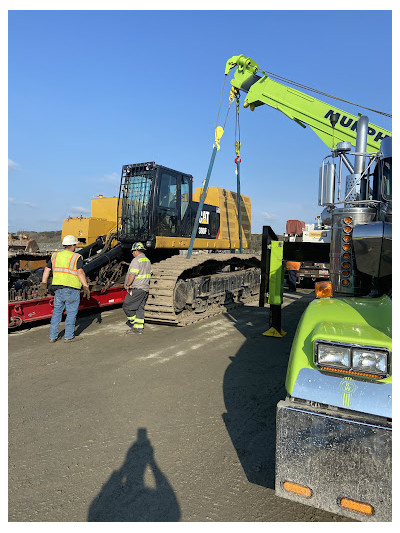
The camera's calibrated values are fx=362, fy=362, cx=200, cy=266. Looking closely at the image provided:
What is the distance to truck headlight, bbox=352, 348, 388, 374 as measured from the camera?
191 centimetres

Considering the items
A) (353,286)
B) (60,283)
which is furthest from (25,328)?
(353,286)

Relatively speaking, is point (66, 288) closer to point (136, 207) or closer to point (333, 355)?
point (136, 207)

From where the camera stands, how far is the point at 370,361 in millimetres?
1938

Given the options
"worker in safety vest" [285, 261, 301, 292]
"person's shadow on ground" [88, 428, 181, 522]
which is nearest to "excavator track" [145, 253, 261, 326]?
"worker in safety vest" [285, 261, 301, 292]

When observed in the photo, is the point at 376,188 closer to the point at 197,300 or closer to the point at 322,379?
the point at 322,379

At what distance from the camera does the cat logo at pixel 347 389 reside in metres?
1.95

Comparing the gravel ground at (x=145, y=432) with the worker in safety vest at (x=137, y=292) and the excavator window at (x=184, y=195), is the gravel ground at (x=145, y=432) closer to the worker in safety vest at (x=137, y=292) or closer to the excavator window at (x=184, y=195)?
the worker in safety vest at (x=137, y=292)

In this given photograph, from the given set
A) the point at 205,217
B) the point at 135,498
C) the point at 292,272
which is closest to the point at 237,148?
the point at 205,217

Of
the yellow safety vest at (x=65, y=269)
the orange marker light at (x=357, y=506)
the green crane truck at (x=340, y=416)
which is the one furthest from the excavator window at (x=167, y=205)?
the orange marker light at (x=357, y=506)

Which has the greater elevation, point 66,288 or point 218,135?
point 218,135

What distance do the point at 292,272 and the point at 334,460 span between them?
11742 mm

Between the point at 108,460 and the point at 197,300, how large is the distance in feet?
18.6

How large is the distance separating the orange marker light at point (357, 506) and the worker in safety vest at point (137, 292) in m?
5.30

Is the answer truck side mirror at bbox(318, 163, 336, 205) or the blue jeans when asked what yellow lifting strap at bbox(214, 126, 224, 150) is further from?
truck side mirror at bbox(318, 163, 336, 205)
